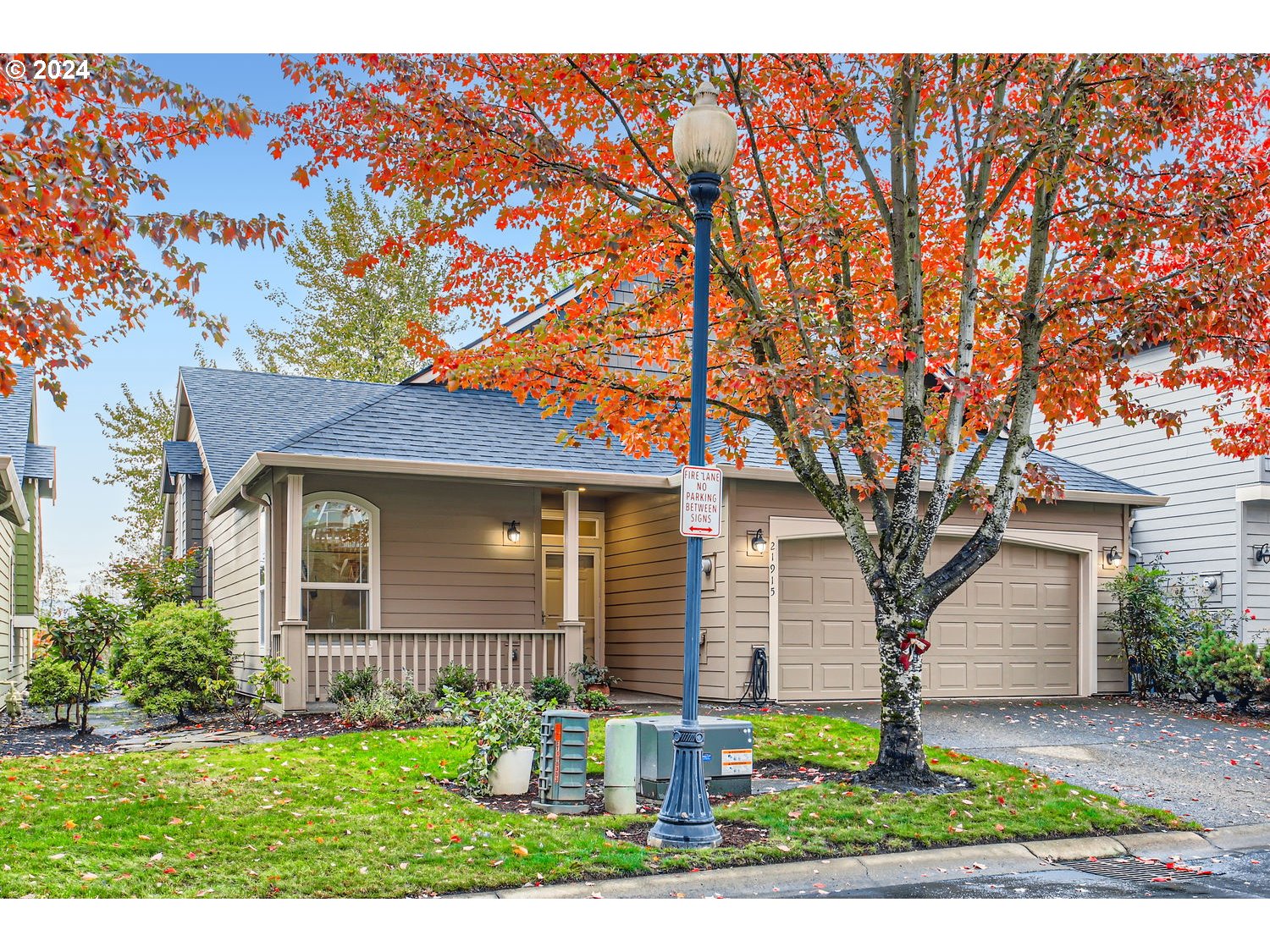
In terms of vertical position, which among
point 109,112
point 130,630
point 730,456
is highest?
point 109,112

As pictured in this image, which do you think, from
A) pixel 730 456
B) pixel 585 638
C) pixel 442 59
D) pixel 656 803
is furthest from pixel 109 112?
pixel 585 638

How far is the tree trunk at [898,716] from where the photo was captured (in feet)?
27.1

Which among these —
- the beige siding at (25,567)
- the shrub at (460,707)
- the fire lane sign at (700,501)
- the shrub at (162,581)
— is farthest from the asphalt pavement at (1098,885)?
the beige siding at (25,567)

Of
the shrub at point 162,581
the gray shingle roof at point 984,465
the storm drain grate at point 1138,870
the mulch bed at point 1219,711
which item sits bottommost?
the mulch bed at point 1219,711

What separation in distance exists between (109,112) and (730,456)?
5486 mm

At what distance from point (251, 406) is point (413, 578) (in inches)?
246

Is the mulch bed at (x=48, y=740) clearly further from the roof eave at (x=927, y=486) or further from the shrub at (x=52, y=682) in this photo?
the roof eave at (x=927, y=486)

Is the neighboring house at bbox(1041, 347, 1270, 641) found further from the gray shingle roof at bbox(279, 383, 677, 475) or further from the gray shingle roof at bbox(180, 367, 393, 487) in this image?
the gray shingle roof at bbox(180, 367, 393, 487)

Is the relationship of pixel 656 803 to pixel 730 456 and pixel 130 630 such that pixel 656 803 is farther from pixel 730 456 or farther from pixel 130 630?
pixel 130 630

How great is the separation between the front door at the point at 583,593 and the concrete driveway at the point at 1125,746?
3.88 m

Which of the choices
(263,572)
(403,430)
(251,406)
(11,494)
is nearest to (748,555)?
(403,430)

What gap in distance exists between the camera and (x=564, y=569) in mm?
13422

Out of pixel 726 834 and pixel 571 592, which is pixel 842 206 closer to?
pixel 726 834

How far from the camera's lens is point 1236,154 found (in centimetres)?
994
